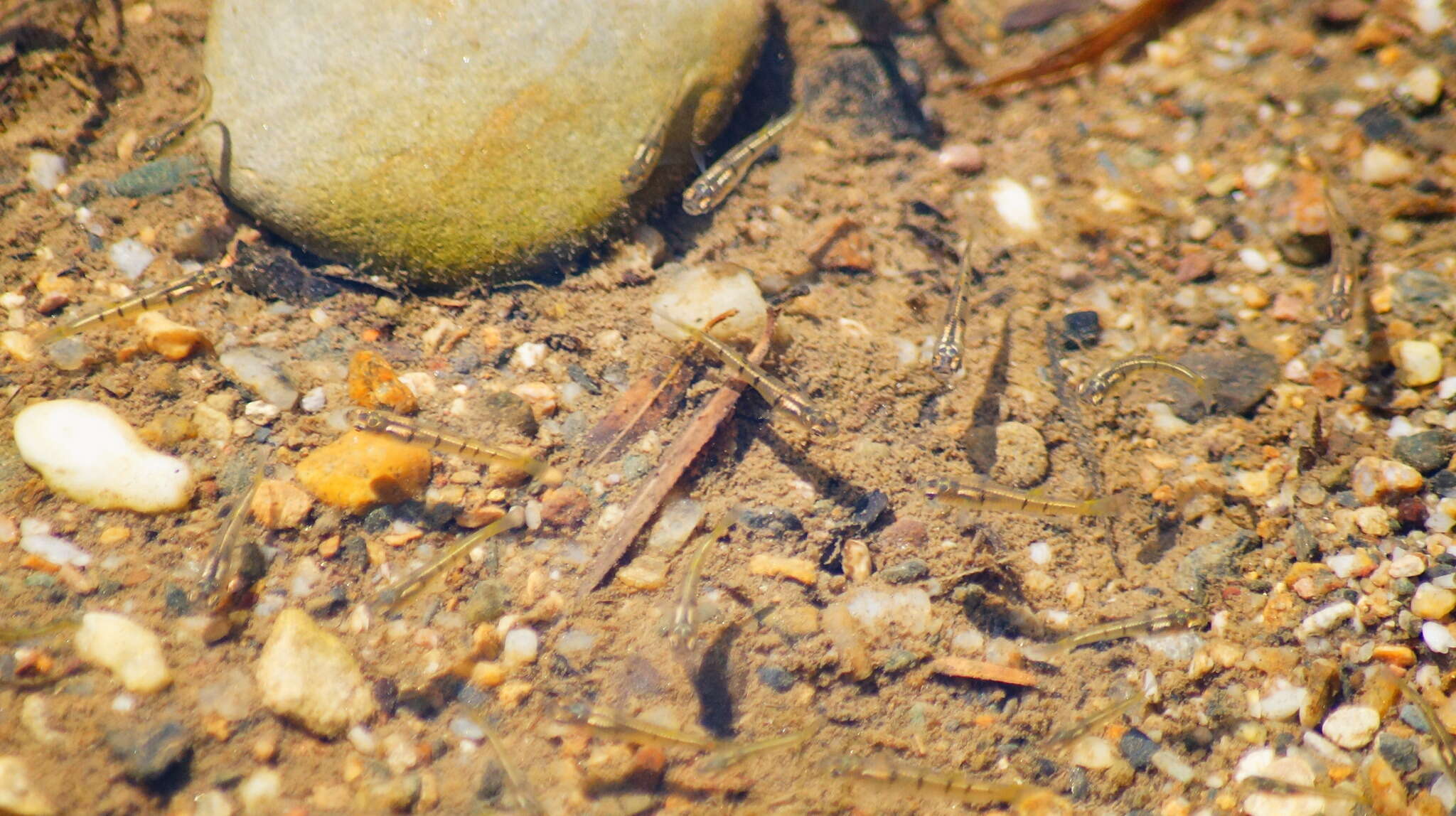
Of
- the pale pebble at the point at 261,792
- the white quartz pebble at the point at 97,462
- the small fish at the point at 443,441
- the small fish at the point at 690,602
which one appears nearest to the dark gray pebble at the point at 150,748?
the pale pebble at the point at 261,792

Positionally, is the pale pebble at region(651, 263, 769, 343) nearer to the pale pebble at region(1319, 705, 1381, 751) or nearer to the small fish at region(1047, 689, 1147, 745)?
the small fish at region(1047, 689, 1147, 745)

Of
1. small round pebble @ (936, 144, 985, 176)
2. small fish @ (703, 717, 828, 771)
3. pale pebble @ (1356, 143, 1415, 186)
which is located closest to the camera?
small fish @ (703, 717, 828, 771)

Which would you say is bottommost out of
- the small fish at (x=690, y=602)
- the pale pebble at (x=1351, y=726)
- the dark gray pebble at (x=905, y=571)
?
the pale pebble at (x=1351, y=726)

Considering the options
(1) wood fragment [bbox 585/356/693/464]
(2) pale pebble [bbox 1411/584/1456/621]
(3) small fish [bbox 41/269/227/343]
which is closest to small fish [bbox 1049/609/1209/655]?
(2) pale pebble [bbox 1411/584/1456/621]

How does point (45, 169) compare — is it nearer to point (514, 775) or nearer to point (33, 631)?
point (33, 631)

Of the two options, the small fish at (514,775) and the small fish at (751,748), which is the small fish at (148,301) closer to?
the small fish at (514,775)

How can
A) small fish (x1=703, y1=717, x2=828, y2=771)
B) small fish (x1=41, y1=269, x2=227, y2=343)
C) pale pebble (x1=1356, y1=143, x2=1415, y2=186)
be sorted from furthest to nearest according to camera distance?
pale pebble (x1=1356, y1=143, x2=1415, y2=186)
small fish (x1=41, y1=269, x2=227, y2=343)
small fish (x1=703, y1=717, x2=828, y2=771)
